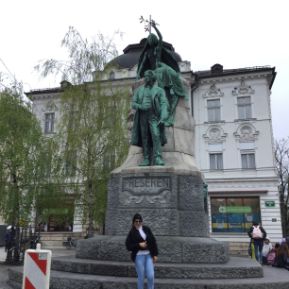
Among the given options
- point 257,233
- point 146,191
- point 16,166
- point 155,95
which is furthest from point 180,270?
point 16,166

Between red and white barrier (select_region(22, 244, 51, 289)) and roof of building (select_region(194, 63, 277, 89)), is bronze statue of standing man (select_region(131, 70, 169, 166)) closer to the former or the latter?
red and white barrier (select_region(22, 244, 51, 289))

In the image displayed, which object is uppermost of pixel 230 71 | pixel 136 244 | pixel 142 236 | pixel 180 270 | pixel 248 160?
pixel 230 71

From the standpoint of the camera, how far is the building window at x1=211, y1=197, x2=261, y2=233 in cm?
2722

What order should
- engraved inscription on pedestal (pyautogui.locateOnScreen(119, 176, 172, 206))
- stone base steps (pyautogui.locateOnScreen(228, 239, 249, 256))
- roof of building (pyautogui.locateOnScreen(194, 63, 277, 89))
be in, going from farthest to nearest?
roof of building (pyautogui.locateOnScreen(194, 63, 277, 89)) < stone base steps (pyautogui.locateOnScreen(228, 239, 249, 256)) < engraved inscription on pedestal (pyautogui.locateOnScreen(119, 176, 172, 206))

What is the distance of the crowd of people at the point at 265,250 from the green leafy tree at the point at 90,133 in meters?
8.25

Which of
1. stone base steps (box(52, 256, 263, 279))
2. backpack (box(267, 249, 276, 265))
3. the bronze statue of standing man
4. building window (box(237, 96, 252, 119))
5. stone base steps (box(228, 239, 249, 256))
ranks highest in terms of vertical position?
building window (box(237, 96, 252, 119))

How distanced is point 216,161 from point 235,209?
4.18 metres

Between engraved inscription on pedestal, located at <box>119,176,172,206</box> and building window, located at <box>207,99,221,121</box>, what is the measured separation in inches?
929

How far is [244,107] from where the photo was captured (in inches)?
1194

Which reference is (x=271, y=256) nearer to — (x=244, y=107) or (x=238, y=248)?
(x=238, y=248)

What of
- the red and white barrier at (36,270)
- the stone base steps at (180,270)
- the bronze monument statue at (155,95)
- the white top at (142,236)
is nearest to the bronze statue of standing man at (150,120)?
the bronze monument statue at (155,95)

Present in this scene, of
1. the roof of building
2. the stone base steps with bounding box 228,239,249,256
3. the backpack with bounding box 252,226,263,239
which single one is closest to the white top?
the backpack with bounding box 252,226,263,239

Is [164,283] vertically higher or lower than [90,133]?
lower

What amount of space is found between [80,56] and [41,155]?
757 centimetres
